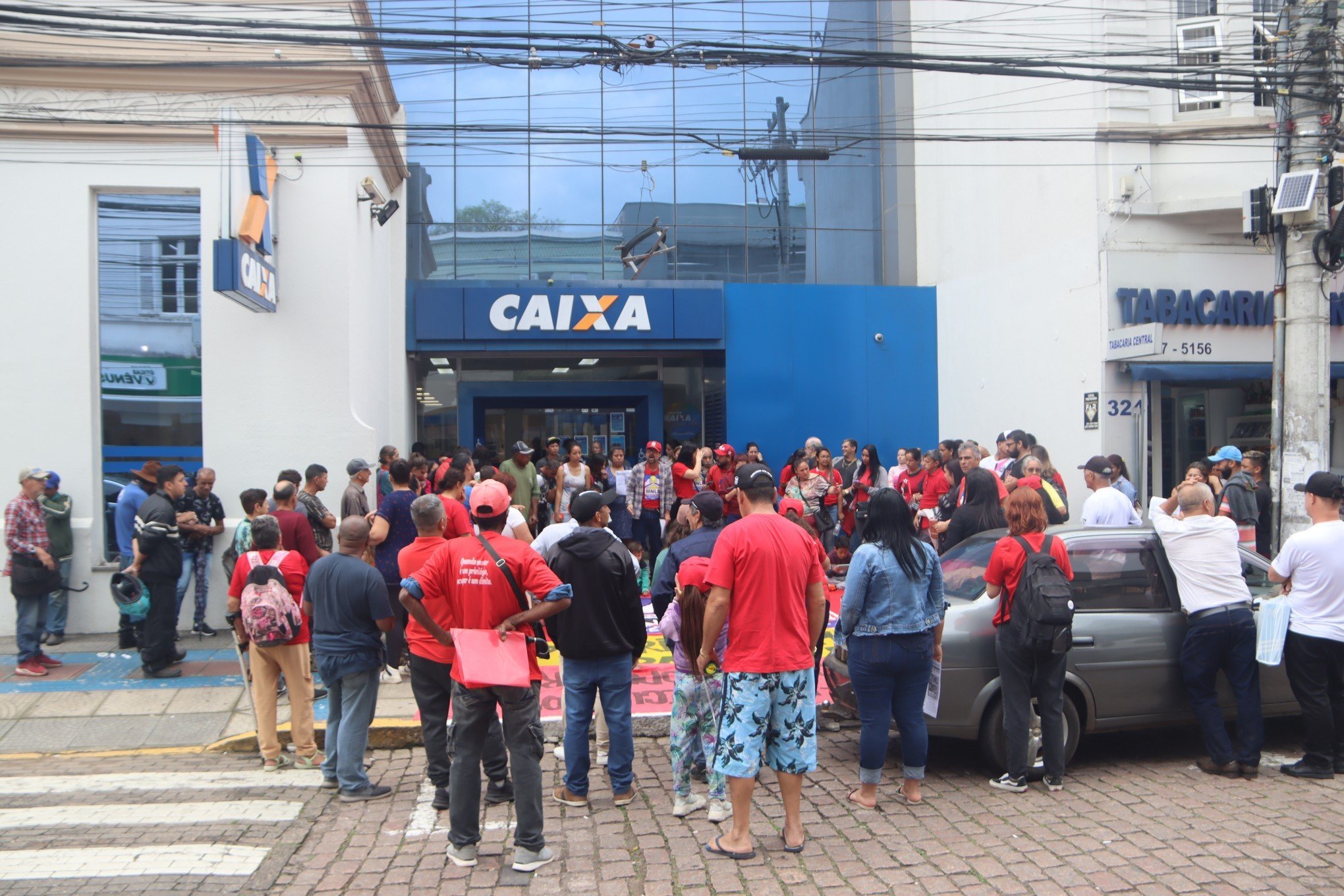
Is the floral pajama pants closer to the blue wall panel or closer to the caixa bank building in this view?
the caixa bank building

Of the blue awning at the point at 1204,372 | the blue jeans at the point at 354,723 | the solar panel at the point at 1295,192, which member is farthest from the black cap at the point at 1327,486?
the blue awning at the point at 1204,372

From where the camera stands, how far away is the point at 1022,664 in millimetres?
5430

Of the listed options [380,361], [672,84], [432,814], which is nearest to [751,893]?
[432,814]

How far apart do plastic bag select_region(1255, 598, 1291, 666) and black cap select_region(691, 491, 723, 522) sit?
339 centimetres

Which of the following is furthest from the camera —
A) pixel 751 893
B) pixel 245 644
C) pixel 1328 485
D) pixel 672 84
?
pixel 672 84

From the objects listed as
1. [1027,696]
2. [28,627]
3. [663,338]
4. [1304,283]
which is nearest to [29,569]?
[28,627]

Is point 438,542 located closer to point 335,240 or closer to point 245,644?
point 245,644

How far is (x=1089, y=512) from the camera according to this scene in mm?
7715

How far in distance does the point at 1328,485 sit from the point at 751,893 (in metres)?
4.35

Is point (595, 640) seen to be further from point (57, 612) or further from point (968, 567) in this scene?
point (57, 612)

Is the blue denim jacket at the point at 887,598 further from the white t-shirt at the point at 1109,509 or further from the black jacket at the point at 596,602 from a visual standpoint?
the white t-shirt at the point at 1109,509

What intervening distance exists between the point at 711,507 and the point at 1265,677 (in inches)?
153

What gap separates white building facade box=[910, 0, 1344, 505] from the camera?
12.9m

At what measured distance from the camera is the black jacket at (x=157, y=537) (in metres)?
8.01
